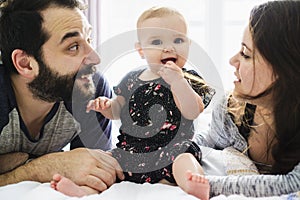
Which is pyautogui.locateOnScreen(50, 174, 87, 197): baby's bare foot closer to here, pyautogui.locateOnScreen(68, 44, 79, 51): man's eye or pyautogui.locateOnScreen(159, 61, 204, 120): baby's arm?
pyautogui.locateOnScreen(159, 61, 204, 120): baby's arm

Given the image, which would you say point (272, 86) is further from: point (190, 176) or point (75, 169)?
point (75, 169)

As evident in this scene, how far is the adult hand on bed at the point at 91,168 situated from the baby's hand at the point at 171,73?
0.32 meters

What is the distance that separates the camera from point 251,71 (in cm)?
127

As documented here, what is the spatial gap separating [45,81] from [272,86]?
33.8 inches

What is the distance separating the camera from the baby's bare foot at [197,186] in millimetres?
1092

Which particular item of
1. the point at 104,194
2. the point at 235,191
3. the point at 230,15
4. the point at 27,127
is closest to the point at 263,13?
the point at 235,191

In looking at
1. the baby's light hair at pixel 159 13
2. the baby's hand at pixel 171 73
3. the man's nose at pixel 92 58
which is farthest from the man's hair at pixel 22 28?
the baby's hand at pixel 171 73

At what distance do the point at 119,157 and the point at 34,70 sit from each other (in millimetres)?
547

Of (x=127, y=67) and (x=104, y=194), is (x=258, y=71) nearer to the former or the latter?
(x=127, y=67)

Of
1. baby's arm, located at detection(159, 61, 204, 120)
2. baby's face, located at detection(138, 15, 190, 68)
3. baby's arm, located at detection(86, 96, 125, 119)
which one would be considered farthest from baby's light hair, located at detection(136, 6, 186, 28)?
baby's arm, located at detection(86, 96, 125, 119)

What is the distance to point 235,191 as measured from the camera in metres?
1.14

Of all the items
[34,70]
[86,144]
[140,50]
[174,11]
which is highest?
[174,11]

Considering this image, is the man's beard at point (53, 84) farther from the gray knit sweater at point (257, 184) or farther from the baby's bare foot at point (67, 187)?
the gray knit sweater at point (257, 184)

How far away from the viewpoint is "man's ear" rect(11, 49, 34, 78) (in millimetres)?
1583
